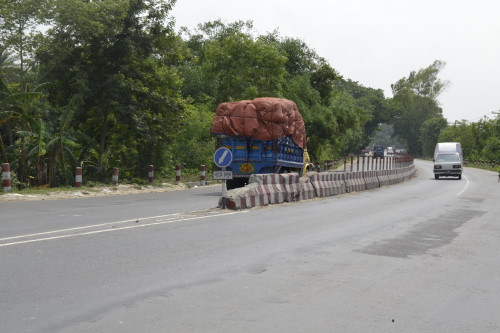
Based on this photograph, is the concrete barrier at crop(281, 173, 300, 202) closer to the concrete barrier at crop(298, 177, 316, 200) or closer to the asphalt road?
the concrete barrier at crop(298, 177, 316, 200)

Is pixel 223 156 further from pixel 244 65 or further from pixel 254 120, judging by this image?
pixel 244 65

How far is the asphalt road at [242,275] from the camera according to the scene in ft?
16.6

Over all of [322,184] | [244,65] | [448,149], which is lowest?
[322,184]

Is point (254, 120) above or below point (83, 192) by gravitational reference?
above

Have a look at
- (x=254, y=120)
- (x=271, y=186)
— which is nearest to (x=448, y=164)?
(x=254, y=120)

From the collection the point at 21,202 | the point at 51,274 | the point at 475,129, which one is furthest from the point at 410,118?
the point at 51,274

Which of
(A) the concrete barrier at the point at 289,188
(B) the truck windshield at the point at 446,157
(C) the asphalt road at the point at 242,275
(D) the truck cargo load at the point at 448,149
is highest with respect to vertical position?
(D) the truck cargo load at the point at 448,149

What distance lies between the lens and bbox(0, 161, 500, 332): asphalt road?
16.6 ft

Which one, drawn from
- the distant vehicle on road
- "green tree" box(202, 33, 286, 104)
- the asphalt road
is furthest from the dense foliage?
the distant vehicle on road

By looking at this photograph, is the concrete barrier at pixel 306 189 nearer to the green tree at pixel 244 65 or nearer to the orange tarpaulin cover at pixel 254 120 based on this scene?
the orange tarpaulin cover at pixel 254 120

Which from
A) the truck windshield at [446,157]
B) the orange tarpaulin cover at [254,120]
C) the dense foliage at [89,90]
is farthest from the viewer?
the truck windshield at [446,157]

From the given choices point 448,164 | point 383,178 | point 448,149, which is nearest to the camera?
point 383,178

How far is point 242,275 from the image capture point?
6.89 meters

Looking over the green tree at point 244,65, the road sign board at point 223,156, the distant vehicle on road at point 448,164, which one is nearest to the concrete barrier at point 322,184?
the road sign board at point 223,156
